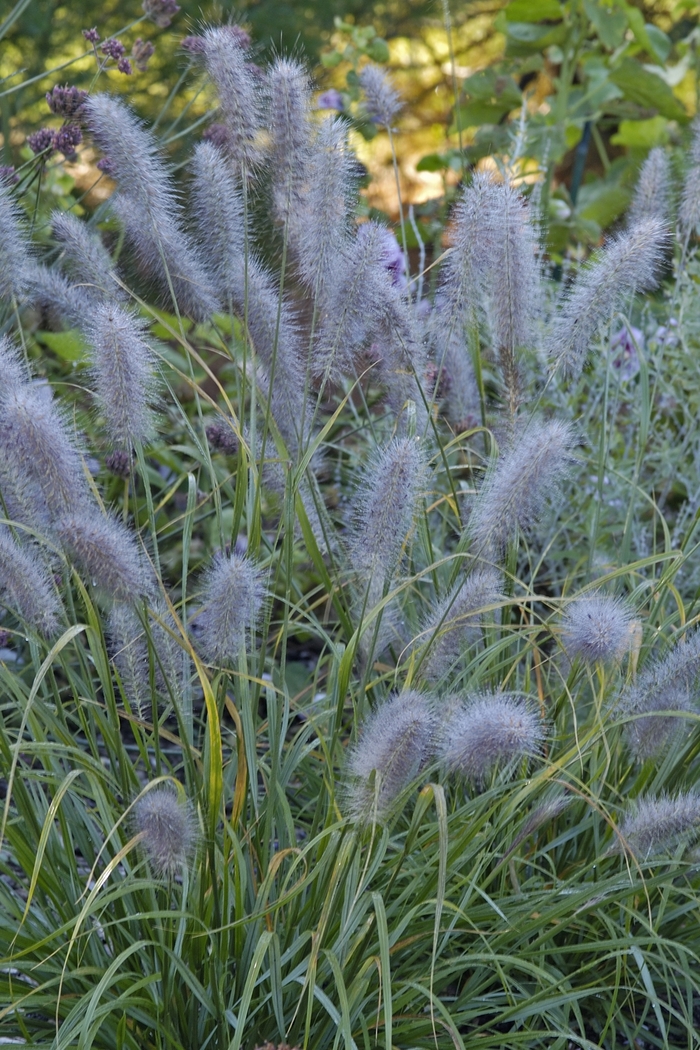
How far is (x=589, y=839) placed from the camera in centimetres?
186

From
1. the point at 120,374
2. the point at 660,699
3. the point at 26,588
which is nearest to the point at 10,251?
the point at 120,374

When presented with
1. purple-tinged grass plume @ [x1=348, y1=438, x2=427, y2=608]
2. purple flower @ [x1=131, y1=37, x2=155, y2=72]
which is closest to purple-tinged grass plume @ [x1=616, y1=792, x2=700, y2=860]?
purple-tinged grass plume @ [x1=348, y1=438, x2=427, y2=608]

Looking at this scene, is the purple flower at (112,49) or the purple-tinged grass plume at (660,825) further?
the purple flower at (112,49)

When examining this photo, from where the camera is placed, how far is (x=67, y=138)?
2.15m

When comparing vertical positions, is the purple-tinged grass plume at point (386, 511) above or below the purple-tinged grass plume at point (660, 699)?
above

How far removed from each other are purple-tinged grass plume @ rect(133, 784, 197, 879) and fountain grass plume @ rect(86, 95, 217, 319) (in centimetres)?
73

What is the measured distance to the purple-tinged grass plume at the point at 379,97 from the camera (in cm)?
204

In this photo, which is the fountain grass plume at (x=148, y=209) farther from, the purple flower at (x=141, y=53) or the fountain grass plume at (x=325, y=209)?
the purple flower at (x=141, y=53)

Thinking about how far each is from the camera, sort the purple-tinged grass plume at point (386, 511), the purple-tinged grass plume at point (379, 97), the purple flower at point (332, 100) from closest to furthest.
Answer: the purple-tinged grass plume at point (386, 511) < the purple-tinged grass plume at point (379, 97) < the purple flower at point (332, 100)

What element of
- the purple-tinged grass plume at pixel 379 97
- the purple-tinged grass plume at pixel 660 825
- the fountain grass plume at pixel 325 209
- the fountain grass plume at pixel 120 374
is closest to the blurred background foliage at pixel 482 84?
the purple-tinged grass plume at pixel 379 97

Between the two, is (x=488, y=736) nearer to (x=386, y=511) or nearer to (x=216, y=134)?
(x=386, y=511)

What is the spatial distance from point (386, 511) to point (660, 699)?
17.4 inches

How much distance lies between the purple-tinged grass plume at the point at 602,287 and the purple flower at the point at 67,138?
1068 mm

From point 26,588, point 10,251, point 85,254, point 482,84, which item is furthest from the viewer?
point 482,84
